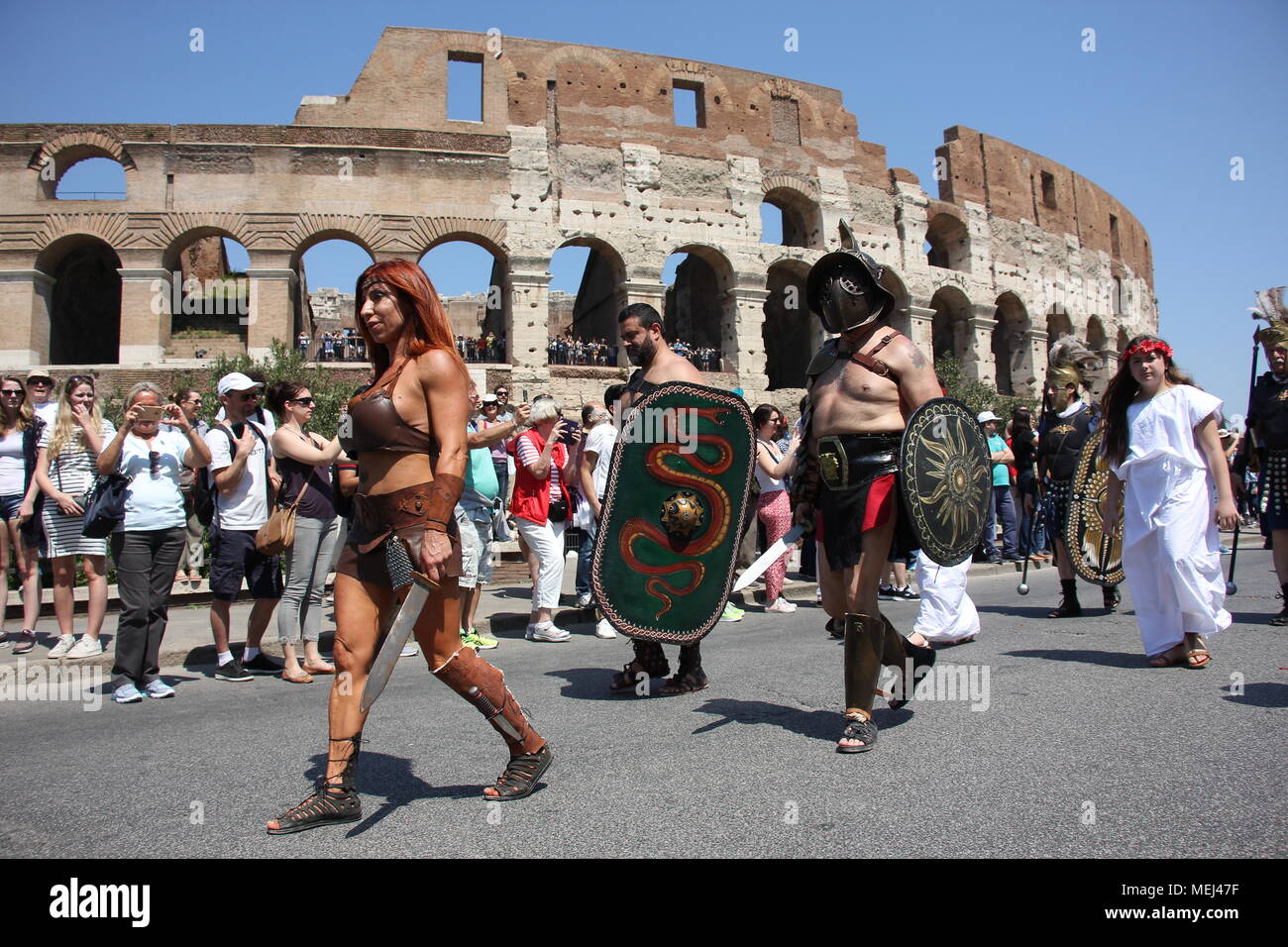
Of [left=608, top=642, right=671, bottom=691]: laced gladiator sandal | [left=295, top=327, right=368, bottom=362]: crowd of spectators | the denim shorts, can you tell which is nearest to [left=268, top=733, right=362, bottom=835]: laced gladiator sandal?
[left=608, top=642, right=671, bottom=691]: laced gladiator sandal

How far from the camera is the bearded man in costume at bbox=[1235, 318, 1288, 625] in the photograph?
664 cm

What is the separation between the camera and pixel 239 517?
5.81 m

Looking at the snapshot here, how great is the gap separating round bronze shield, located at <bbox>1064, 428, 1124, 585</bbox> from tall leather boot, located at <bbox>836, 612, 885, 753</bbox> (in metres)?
3.96

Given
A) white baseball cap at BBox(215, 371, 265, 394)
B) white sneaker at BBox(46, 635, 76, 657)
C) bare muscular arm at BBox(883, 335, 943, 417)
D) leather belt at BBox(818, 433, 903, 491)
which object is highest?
white baseball cap at BBox(215, 371, 265, 394)

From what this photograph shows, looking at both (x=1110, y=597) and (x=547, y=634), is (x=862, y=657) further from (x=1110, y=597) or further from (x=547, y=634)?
(x=1110, y=597)

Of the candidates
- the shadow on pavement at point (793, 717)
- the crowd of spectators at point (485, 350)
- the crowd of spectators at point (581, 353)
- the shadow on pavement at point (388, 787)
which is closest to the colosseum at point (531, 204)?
the crowd of spectators at point (485, 350)

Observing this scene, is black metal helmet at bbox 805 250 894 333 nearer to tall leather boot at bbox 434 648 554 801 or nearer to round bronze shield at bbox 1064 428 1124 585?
tall leather boot at bbox 434 648 554 801

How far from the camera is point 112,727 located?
449 centimetres

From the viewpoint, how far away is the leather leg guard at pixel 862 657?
359 centimetres

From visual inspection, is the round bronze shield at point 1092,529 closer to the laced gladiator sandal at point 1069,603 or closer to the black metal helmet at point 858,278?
the laced gladiator sandal at point 1069,603

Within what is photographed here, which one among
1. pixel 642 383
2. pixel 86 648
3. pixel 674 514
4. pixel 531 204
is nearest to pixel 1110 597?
pixel 674 514

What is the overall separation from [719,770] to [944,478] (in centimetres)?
147
